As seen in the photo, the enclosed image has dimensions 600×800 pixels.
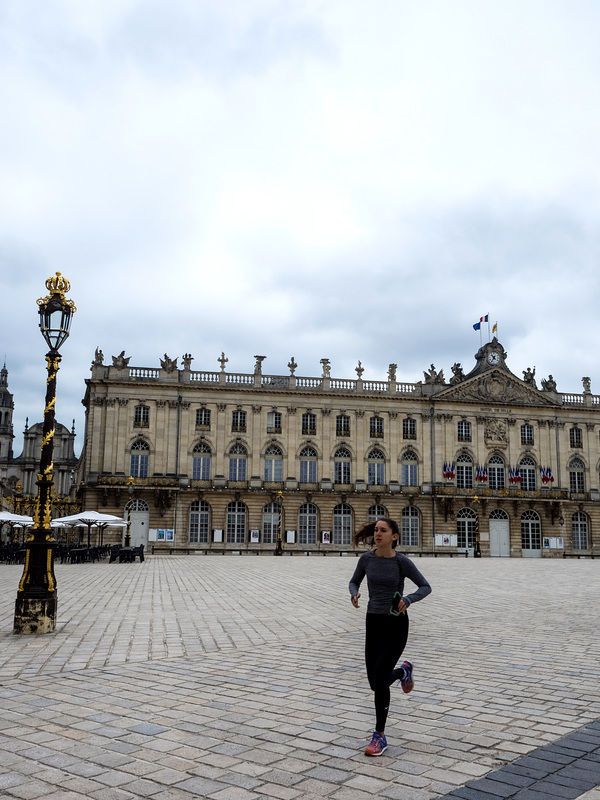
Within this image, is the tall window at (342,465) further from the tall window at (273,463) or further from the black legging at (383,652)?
the black legging at (383,652)

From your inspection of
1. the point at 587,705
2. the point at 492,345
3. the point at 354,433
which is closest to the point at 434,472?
the point at 354,433

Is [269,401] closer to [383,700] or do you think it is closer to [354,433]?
[354,433]

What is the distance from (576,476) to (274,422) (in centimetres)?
2435

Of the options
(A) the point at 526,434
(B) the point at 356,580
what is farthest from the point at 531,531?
(B) the point at 356,580

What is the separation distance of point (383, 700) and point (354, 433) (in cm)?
5028

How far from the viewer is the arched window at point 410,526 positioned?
54.8 m

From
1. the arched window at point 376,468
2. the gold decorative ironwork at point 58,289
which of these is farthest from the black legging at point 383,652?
the arched window at point 376,468

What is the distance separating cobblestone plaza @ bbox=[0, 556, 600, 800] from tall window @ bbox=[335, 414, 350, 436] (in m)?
41.7

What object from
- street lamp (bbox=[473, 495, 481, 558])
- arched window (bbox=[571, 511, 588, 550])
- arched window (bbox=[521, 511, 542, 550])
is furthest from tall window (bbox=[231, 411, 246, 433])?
arched window (bbox=[571, 511, 588, 550])

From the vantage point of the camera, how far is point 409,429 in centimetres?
5653

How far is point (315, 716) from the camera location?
6480 mm

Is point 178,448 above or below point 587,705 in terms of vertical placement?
above

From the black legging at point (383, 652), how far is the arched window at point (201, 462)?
48.4 m

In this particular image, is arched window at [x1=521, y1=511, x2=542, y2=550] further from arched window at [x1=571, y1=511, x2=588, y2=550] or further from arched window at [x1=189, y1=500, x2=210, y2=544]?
arched window at [x1=189, y1=500, x2=210, y2=544]
